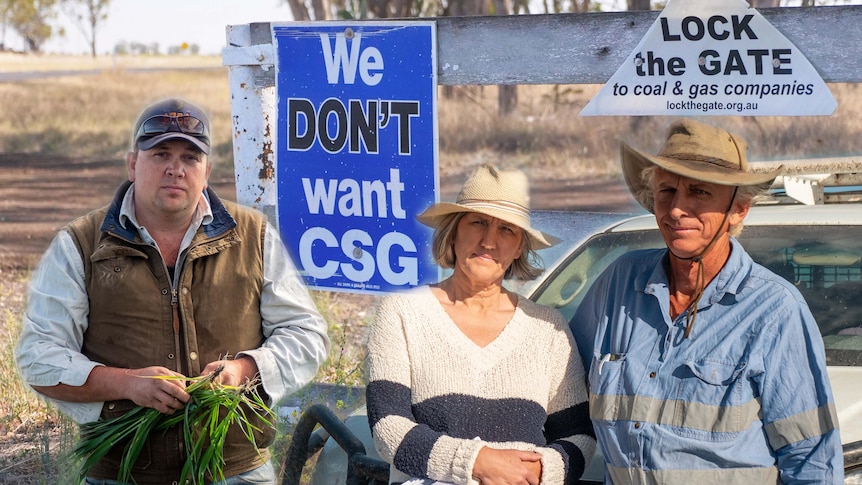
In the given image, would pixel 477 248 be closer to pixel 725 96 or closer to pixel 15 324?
pixel 725 96

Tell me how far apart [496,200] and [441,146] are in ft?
50.9

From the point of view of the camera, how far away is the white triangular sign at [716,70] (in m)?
3.73

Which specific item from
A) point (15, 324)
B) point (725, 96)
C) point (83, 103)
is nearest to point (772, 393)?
point (725, 96)

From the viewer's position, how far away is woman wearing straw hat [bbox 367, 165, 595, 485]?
9.75 feet

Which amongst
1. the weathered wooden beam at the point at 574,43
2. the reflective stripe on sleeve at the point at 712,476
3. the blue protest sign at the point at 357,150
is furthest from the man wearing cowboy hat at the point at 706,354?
the blue protest sign at the point at 357,150

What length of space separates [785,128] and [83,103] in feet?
52.8

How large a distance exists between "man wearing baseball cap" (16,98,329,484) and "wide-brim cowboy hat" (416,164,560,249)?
590 mm

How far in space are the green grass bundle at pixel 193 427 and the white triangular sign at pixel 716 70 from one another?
177 cm

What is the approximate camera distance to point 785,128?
17484 mm

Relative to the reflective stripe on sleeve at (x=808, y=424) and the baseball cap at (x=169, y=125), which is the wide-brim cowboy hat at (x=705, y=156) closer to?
the reflective stripe on sleeve at (x=808, y=424)

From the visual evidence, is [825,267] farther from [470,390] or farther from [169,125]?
[169,125]

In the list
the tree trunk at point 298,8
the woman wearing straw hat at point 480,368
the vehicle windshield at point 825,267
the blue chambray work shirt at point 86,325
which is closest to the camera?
the woman wearing straw hat at point 480,368

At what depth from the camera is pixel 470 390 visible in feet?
10.0

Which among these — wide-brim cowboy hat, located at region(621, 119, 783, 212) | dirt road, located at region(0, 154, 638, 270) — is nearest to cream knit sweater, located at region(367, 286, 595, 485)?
wide-brim cowboy hat, located at region(621, 119, 783, 212)
